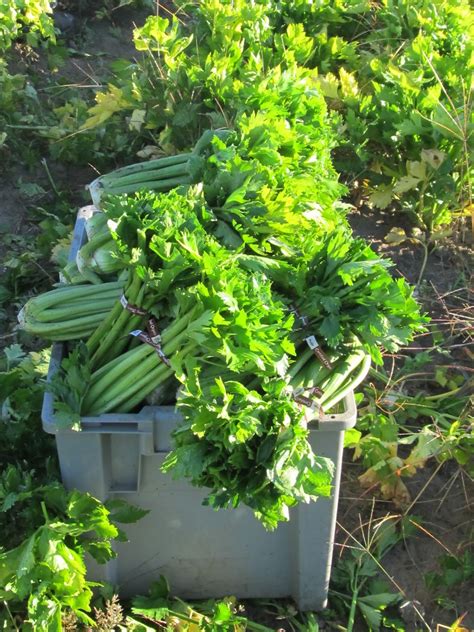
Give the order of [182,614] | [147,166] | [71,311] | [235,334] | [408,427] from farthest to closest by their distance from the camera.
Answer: [408,427] → [147,166] → [182,614] → [71,311] → [235,334]

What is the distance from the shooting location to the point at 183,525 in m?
2.84

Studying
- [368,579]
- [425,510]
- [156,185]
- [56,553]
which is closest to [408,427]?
[425,510]

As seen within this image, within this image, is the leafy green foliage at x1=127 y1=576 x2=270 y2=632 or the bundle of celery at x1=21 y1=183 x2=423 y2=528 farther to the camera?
the leafy green foliage at x1=127 y1=576 x2=270 y2=632

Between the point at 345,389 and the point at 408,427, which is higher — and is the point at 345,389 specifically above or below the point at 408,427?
above

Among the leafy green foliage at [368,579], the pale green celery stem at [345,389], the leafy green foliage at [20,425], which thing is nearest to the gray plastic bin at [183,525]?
the pale green celery stem at [345,389]

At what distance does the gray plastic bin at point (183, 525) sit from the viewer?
2502mm

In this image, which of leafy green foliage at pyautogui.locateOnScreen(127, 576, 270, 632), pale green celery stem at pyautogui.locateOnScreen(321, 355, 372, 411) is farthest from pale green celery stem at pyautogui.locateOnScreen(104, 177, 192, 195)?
leafy green foliage at pyautogui.locateOnScreen(127, 576, 270, 632)

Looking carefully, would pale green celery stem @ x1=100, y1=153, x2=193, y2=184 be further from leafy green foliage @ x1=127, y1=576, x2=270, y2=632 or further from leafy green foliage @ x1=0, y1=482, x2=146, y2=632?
leafy green foliage @ x1=127, y1=576, x2=270, y2=632

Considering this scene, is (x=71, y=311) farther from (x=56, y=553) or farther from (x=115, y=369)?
(x=56, y=553)

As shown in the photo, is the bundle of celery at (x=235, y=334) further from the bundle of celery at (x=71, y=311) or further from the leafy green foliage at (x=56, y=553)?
the leafy green foliage at (x=56, y=553)

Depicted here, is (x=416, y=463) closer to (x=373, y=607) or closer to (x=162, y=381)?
(x=373, y=607)

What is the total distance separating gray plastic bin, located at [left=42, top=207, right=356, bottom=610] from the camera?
2.50 meters

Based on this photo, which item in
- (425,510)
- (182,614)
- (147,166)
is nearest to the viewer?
(182,614)

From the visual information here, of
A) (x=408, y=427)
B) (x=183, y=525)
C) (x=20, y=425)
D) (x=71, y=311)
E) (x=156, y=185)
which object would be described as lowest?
(x=408, y=427)
